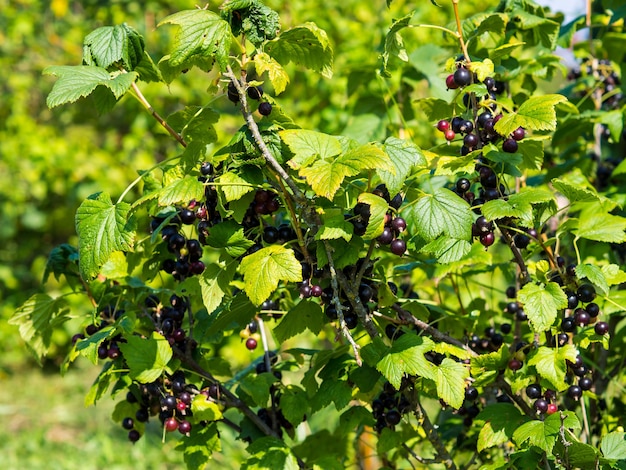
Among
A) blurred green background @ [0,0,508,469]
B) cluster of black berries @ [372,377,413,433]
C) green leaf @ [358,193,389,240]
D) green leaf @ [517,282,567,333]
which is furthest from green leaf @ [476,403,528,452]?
blurred green background @ [0,0,508,469]

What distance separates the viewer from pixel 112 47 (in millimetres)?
1520

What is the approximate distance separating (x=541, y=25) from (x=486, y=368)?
38.3 inches

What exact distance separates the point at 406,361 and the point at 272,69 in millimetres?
621

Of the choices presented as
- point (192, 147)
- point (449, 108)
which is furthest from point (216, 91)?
point (449, 108)

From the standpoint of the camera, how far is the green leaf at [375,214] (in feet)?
4.40

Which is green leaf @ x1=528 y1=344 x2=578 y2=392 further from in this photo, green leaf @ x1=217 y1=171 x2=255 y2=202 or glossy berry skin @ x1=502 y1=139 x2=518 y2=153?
green leaf @ x1=217 y1=171 x2=255 y2=202

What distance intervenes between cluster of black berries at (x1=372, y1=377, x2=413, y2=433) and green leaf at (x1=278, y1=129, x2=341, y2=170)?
22.7 inches

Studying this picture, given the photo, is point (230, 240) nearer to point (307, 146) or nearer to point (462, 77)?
point (307, 146)

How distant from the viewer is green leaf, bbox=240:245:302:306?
1.37 meters

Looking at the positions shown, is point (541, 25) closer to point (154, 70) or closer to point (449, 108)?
point (449, 108)

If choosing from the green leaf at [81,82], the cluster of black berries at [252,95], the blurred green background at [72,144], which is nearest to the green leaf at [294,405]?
the cluster of black berries at [252,95]

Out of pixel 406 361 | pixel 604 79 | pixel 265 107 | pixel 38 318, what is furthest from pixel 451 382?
pixel 604 79

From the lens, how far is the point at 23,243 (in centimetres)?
719

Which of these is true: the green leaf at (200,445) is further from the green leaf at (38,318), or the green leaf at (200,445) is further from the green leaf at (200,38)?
the green leaf at (200,38)
